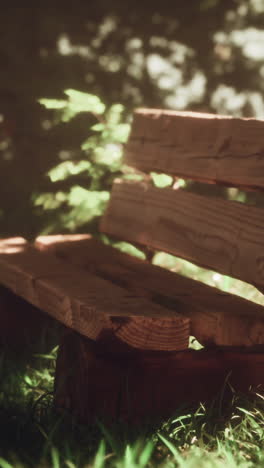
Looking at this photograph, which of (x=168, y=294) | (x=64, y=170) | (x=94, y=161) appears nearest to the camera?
(x=168, y=294)

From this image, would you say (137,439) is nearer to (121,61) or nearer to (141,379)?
(141,379)

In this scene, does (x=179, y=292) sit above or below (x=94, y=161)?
below

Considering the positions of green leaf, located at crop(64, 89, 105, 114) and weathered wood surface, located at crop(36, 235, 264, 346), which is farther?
green leaf, located at crop(64, 89, 105, 114)

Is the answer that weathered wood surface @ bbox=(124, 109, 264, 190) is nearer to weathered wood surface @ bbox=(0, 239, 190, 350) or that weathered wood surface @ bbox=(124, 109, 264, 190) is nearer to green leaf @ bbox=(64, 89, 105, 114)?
green leaf @ bbox=(64, 89, 105, 114)

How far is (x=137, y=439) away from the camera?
205 cm

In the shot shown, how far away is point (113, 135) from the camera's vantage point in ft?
11.4

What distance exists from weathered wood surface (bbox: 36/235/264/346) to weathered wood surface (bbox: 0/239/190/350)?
89 mm

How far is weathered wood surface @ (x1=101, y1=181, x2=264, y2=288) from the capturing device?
7.63 feet

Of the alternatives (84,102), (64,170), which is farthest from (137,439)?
(84,102)

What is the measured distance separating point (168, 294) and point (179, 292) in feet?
0.22

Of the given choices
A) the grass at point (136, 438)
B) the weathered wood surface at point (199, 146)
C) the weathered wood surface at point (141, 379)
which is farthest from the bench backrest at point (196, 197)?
the grass at point (136, 438)

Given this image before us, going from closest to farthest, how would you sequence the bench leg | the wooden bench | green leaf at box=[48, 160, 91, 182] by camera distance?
the wooden bench
the bench leg
green leaf at box=[48, 160, 91, 182]

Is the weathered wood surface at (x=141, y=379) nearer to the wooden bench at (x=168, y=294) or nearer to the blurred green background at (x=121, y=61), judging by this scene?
the wooden bench at (x=168, y=294)

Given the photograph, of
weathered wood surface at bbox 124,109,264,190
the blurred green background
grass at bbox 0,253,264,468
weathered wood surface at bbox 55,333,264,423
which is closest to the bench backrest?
weathered wood surface at bbox 124,109,264,190
